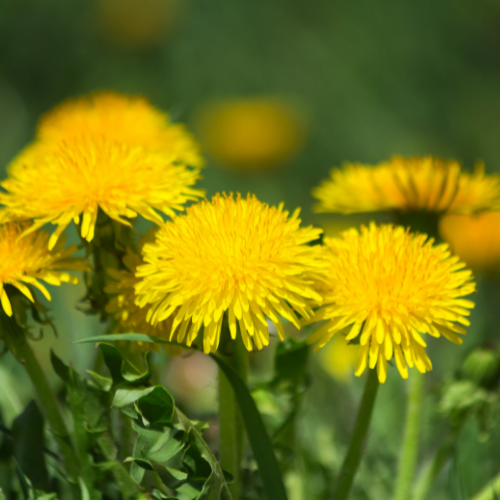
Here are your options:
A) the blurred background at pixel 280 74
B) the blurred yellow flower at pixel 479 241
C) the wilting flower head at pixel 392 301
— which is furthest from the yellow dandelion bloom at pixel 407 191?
the blurred background at pixel 280 74

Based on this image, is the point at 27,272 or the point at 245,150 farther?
the point at 245,150

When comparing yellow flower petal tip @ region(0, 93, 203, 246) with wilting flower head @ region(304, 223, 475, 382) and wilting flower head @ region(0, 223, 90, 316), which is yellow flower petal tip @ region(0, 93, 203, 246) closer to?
wilting flower head @ region(0, 223, 90, 316)

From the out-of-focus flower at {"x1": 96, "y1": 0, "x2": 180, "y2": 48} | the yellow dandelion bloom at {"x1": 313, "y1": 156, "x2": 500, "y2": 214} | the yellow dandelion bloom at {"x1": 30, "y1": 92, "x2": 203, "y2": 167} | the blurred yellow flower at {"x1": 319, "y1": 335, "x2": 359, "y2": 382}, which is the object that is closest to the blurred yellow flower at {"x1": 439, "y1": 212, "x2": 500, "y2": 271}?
the blurred yellow flower at {"x1": 319, "y1": 335, "x2": 359, "y2": 382}

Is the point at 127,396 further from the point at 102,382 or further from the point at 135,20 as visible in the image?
the point at 135,20

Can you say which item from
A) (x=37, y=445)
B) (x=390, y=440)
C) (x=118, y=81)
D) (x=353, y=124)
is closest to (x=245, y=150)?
(x=353, y=124)

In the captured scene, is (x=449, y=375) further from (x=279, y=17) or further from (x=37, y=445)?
(x=279, y=17)

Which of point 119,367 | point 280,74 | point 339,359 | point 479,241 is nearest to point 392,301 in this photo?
point 119,367

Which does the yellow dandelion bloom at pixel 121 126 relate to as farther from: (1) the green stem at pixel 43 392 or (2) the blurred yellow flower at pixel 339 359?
(2) the blurred yellow flower at pixel 339 359
